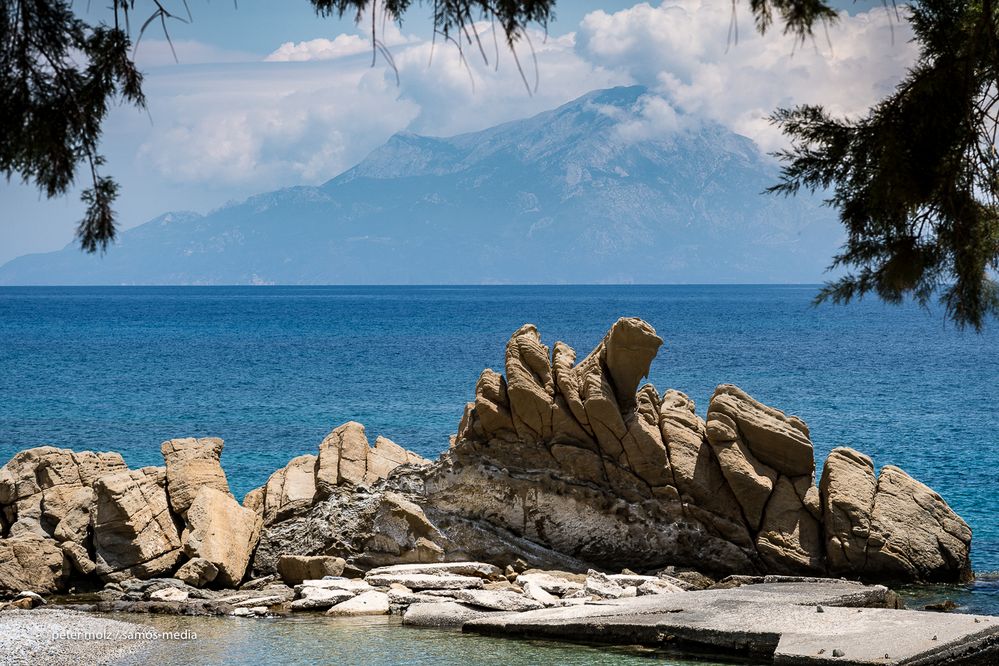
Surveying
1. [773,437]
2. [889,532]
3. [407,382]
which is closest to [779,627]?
[889,532]

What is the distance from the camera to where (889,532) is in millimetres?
24203

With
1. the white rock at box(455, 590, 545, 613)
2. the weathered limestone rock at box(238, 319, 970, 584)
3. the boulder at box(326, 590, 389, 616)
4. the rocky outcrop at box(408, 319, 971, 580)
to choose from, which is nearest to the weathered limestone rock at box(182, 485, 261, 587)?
the weathered limestone rock at box(238, 319, 970, 584)

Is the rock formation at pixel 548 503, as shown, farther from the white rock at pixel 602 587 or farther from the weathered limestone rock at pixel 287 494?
the white rock at pixel 602 587

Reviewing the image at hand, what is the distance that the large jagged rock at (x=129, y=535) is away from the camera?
22875mm

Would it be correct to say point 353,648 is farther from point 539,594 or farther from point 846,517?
point 846,517

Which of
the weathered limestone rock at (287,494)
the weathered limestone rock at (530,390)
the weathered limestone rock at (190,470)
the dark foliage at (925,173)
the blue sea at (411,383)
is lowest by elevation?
the blue sea at (411,383)

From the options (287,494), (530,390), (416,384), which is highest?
(530,390)

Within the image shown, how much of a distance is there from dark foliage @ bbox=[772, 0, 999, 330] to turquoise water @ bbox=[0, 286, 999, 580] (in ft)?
2.42

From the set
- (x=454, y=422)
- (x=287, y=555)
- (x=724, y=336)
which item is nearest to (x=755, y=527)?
(x=287, y=555)

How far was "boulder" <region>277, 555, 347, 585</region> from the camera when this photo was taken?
22922 mm

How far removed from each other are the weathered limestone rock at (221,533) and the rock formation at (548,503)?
0.11ft

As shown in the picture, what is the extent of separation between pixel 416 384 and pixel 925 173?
2400 inches

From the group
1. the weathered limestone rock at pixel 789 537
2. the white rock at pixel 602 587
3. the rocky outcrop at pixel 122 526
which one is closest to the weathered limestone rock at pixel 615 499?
the weathered limestone rock at pixel 789 537

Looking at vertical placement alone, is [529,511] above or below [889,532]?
above
